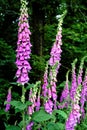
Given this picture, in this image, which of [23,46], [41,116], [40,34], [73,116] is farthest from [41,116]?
[40,34]

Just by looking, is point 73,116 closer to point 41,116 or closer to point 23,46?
point 41,116

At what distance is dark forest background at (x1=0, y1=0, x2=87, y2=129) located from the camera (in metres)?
8.62

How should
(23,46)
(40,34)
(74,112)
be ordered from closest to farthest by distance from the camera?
(74,112) → (23,46) → (40,34)

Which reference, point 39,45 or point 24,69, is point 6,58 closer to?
point 39,45

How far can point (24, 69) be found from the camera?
4.18m

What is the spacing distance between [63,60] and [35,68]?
2029mm

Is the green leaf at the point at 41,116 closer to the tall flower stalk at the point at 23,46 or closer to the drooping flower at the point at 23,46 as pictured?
the tall flower stalk at the point at 23,46

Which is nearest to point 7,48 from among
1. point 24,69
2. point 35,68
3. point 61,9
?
point 35,68

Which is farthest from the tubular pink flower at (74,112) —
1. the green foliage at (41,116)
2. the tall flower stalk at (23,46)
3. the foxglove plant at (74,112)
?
the tall flower stalk at (23,46)

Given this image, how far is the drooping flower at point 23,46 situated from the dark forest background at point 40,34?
3921 millimetres

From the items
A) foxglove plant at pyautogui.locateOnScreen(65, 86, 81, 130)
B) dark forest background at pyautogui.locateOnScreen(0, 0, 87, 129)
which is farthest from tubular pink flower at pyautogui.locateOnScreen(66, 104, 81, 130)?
dark forest background at pyautogui.locateOnScreen(0, 0, 87, 129)

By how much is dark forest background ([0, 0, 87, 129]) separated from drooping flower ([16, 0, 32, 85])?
3921mm

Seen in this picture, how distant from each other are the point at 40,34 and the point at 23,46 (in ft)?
16.2

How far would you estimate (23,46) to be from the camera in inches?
162
